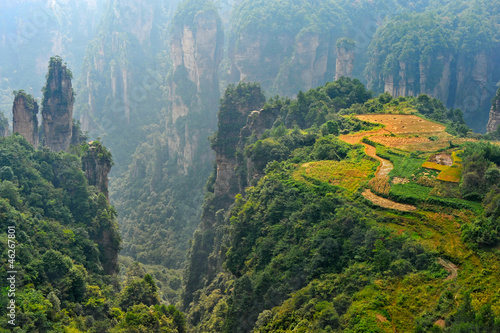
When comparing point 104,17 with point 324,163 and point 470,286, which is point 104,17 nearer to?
point 324,163

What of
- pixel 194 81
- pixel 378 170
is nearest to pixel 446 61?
pixel 194 81

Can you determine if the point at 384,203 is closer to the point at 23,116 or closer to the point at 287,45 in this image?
the point at 23,116

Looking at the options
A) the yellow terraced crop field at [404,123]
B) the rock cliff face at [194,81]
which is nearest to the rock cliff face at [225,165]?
the yellow terraced crop field at [404,123]

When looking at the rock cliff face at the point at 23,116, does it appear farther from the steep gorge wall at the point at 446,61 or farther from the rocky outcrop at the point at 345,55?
the steep gorge wall at the point at 446,61

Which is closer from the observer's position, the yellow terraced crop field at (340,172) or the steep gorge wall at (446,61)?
the yellow terraced crop field at (340,172)

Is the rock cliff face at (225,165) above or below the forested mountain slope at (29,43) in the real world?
below

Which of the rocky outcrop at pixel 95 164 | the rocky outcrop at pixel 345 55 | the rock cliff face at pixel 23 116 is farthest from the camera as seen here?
the rocky outcrop at pixel 345 55

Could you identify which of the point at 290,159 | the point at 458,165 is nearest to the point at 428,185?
the point at 458,165

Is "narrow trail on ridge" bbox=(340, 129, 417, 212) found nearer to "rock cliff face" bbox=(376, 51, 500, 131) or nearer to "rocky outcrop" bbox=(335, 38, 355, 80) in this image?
"rock cliff face" bbox=(376, 51, 500, 131)
